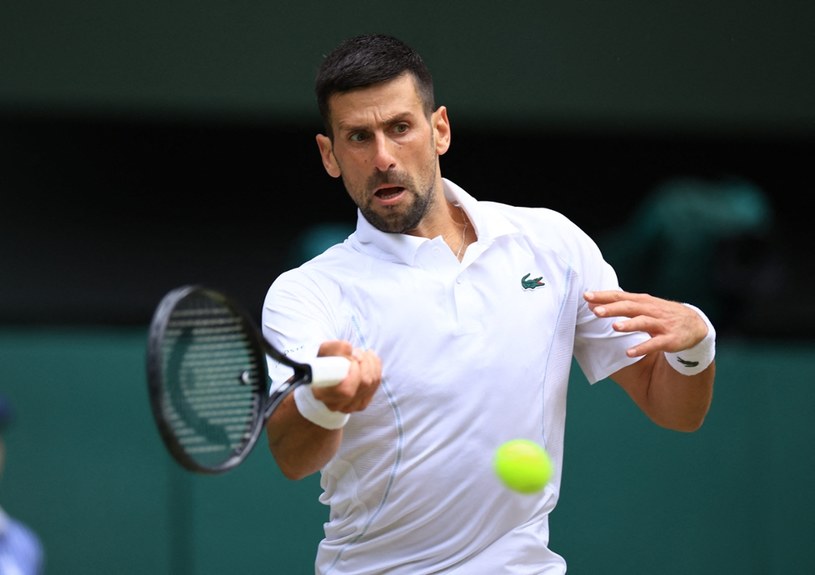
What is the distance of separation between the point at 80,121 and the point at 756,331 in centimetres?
355

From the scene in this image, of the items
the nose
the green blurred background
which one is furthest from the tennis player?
the green blurred background

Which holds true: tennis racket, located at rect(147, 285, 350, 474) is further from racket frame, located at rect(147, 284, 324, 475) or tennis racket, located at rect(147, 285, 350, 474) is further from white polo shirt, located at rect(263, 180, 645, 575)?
white polo shirt, located at rect(263, 180, 645, 575)

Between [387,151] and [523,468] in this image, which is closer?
[523,468]

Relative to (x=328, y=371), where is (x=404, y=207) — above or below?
above

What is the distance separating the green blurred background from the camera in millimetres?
5242

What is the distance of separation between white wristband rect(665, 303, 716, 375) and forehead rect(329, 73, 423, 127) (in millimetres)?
770

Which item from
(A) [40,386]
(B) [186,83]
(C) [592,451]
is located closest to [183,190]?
(B) [186,83]

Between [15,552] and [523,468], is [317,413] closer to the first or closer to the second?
[523,468]

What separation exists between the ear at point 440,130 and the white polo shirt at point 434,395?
0.25 metres

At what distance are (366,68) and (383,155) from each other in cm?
20

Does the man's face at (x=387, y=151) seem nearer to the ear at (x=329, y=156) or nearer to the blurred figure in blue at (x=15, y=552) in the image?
the ear at (x=329, y=156)

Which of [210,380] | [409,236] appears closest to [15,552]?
[210,380]

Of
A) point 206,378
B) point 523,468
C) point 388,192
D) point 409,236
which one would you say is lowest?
point 523,468

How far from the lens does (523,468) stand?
2.77 metres
